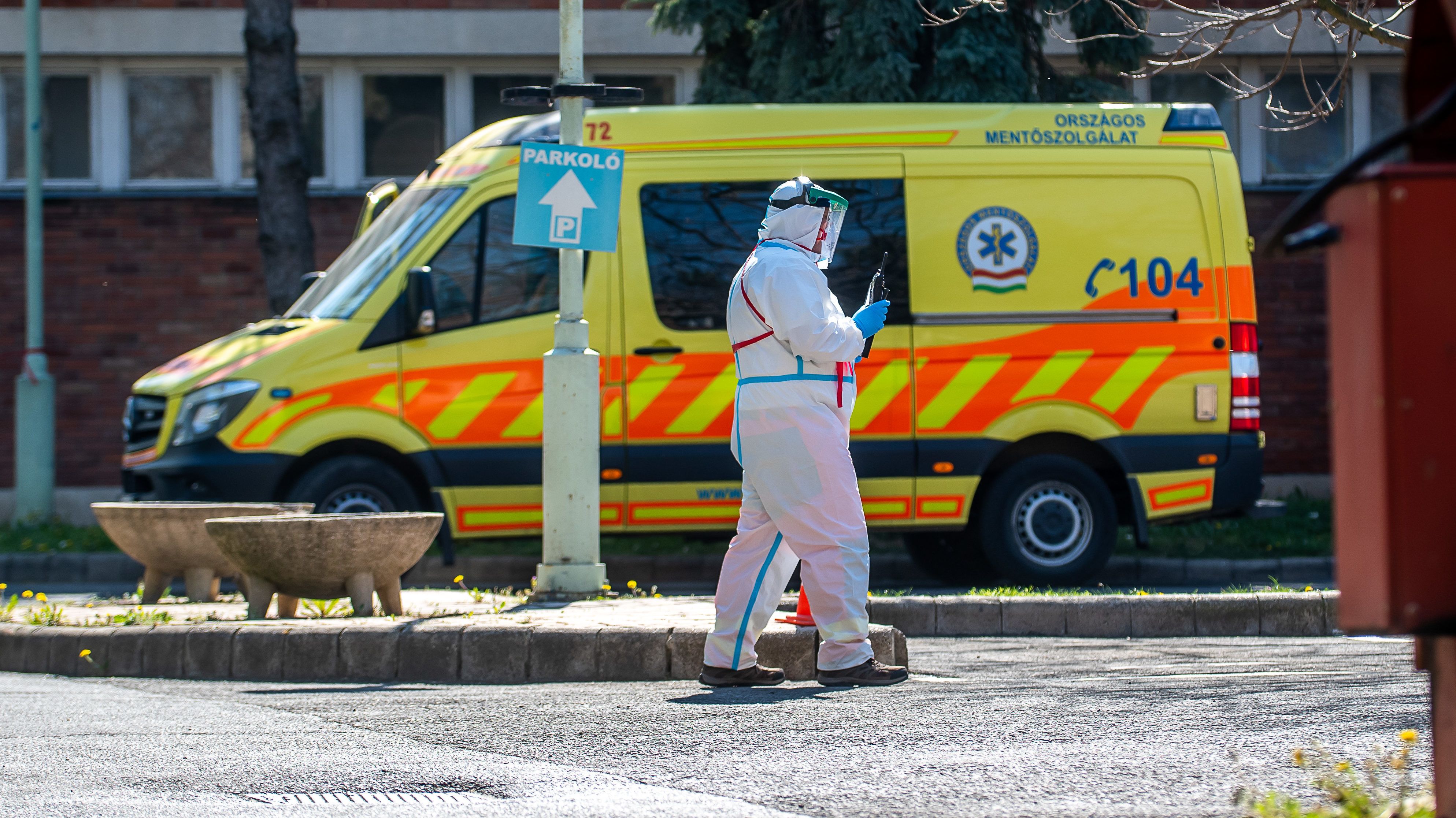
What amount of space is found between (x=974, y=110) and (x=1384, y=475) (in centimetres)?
757

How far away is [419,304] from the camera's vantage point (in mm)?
8969

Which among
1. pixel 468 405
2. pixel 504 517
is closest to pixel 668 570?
pixel 504 517

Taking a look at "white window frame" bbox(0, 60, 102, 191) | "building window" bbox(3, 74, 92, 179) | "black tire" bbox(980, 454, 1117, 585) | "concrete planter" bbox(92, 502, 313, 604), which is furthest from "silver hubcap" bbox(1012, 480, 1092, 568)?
"building window" bbox(3, 74, 92, 179)

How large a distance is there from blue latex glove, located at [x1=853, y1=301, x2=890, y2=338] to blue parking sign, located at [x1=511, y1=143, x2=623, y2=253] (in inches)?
81.6

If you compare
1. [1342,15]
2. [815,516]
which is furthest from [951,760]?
[1342,15]

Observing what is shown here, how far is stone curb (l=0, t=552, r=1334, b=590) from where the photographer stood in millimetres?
10336

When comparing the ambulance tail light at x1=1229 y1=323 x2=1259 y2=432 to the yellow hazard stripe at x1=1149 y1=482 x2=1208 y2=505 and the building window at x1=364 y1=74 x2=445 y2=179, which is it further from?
the building window at x1=364 y1=74 x2=445 y2=179

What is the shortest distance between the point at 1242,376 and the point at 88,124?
1181 centimetres

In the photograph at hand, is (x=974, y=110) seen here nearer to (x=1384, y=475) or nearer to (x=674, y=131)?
(x=674, y=131)

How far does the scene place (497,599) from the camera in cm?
752

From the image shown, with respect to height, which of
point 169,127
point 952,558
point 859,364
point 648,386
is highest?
point 169,127

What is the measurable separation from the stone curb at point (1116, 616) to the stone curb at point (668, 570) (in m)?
2.27

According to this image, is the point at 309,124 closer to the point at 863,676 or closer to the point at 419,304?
the point at 419,304

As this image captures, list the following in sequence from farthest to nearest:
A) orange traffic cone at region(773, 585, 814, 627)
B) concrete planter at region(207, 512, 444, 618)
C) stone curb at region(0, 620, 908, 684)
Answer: concrete planter at region(207, 512, 444, 618), orange traffic cone at region(773, 585, 814, 627), stone curb at region(0, 620, 908, 684)
